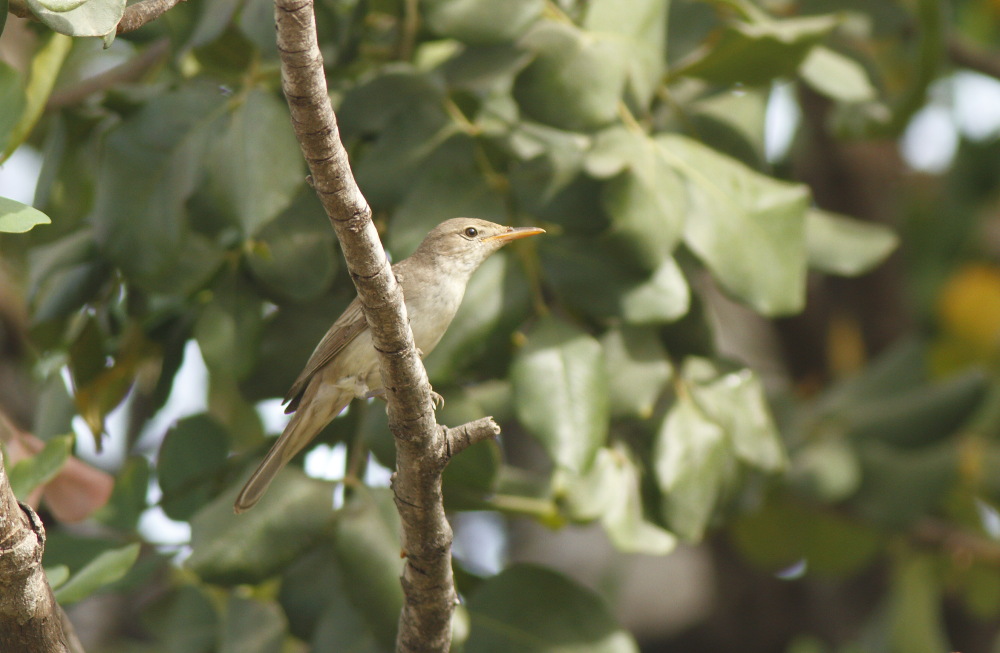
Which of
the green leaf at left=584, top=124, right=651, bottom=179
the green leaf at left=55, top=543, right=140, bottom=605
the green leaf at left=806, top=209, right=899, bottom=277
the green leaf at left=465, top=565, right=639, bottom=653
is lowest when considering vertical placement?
the green leaf at left=465, top=565, right=639, bottom=653

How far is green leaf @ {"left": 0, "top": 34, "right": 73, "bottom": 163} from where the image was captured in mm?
2537

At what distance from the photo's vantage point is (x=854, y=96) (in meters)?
3.62

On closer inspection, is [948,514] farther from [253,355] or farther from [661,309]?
[253,355]

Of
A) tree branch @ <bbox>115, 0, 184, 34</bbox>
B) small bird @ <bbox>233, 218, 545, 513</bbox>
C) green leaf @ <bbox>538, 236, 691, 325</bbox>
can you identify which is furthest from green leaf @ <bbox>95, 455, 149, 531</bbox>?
tree branch @ <bbox>115, 0, 184, 34</bbox>

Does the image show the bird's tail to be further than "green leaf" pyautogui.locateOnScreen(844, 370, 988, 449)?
No

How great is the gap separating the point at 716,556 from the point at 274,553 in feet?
13.2

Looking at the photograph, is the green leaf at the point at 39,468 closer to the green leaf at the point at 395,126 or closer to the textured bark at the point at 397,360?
the textured bark at the point at 397,360

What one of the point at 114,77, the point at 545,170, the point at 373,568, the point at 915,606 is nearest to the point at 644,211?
the point at 545,170

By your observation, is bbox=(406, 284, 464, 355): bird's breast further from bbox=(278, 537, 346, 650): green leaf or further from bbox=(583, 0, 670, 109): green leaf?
bbox=(583, 0, 670, 109): green leaf

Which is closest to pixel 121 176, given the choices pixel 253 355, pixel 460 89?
pixel 253 355

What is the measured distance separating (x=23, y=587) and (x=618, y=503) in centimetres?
148

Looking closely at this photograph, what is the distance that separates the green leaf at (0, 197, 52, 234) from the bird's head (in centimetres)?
100

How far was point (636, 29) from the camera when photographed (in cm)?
280

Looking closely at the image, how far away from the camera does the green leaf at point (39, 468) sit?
2.46 m
